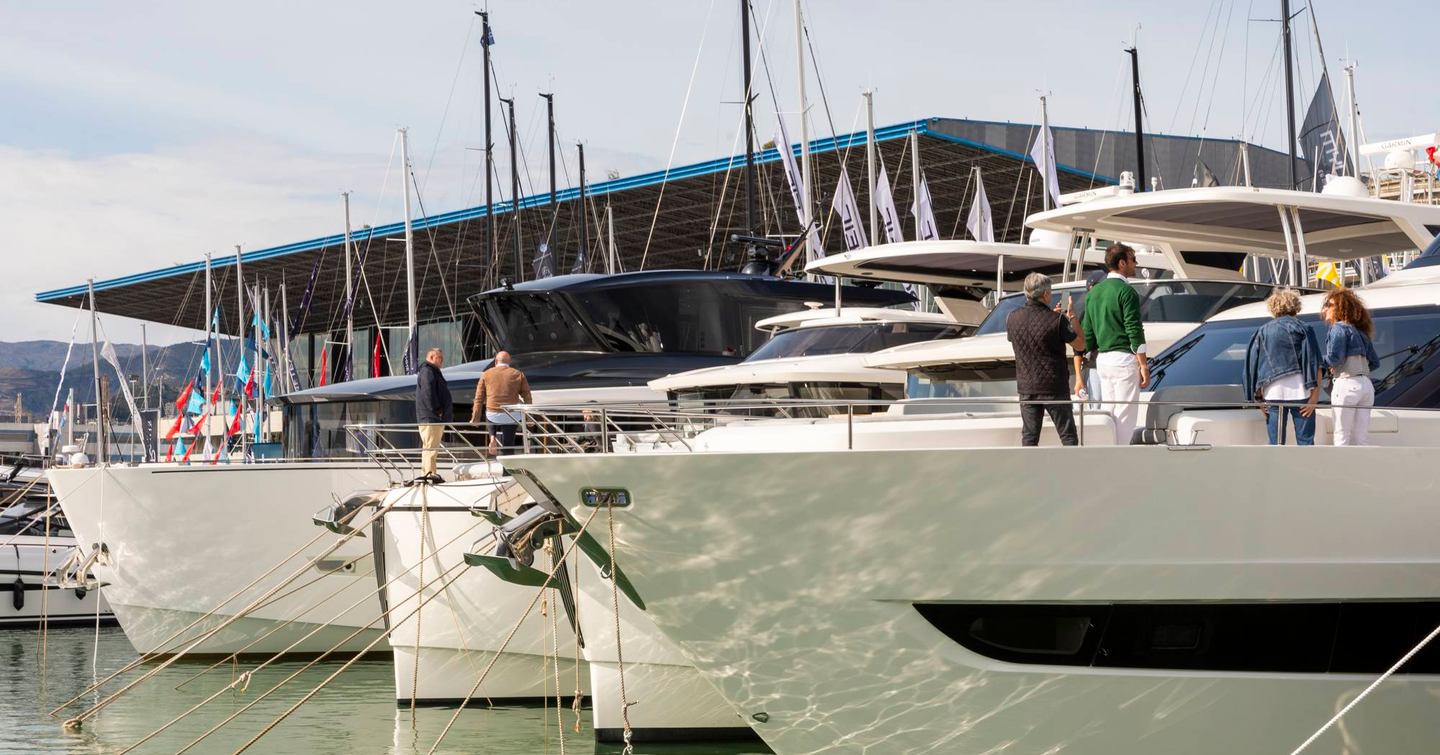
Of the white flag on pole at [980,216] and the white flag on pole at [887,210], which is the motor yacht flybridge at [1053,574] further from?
the white flag on pole at [980,216]

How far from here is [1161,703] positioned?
795 centimetres

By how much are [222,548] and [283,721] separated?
337 centimetres

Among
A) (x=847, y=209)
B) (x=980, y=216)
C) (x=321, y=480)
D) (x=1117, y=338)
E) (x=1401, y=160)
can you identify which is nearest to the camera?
(x=1117, y=338)

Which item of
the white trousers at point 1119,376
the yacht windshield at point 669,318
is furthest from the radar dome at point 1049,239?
the white trousers at point 1119,376

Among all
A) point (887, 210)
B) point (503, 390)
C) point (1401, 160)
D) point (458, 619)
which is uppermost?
point (887, 210)

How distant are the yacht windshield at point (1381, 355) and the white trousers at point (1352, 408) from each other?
36 centimetres

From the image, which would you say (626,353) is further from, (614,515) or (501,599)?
(614,515)

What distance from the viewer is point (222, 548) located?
16.8m

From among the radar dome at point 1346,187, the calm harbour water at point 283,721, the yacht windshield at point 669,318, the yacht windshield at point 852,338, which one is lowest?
the calm harbour water at point 283,721

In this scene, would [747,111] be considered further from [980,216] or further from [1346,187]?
[1346,187]

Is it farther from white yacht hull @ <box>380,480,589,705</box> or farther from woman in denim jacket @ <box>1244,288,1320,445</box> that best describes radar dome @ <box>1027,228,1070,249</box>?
woman in denim jacket @ <box>1244,288,1320,445</box>

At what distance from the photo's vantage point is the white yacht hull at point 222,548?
1645 cm

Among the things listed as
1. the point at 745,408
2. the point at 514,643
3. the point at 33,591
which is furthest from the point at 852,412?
the point at 33,591

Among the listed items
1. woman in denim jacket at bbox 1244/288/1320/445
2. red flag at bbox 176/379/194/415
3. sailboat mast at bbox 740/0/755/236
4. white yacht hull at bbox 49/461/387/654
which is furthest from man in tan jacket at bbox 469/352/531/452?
red flag at bbox 176/379/194/415
